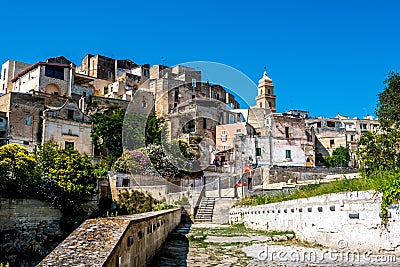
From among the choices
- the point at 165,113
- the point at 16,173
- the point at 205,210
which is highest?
the point at 165,113

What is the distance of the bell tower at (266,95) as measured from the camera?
62812mm

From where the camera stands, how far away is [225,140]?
52.0 meters

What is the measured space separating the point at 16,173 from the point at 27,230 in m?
3.58

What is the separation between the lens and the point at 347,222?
805cm

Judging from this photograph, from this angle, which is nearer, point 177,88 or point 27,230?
point 27,230

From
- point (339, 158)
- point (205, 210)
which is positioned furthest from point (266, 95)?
point (205, 210)

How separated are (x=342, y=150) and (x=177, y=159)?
24.4m

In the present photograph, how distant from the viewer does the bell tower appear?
206 feet

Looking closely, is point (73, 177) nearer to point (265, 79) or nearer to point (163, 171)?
point (163, 171)

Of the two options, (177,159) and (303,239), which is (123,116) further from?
(303,239)

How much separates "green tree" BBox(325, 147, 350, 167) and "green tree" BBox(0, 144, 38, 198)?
3861 cm

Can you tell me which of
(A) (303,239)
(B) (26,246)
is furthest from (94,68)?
(A) (303,239)

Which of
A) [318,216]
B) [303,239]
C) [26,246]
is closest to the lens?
[318,216]

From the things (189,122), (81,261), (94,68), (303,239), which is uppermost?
(94,68)
